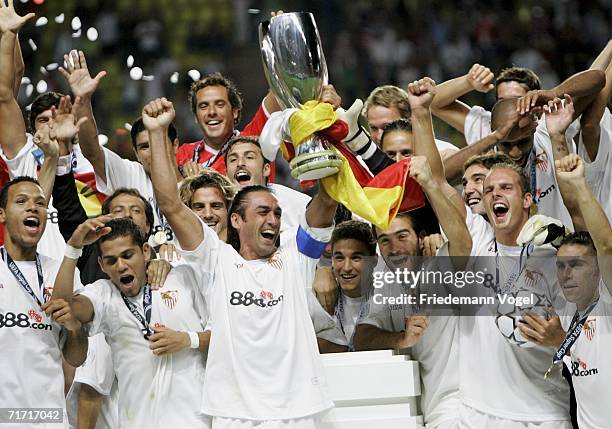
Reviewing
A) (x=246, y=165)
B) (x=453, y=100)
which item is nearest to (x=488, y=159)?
(x=453, y=100)

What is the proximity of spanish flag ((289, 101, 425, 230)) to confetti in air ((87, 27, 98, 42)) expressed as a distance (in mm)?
5616

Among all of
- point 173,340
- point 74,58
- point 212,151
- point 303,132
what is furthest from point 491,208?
point 74,58

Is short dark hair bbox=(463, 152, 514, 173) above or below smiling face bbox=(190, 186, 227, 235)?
above

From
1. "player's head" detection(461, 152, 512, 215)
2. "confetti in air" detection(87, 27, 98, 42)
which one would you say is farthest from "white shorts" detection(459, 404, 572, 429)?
"confetti in air" detection(87, 27, 98, 42)

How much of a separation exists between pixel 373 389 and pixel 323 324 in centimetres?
42

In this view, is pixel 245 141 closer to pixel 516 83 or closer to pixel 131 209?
pixel 131 209

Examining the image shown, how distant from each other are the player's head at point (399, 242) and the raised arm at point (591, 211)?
0.73m

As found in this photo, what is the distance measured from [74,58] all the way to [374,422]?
2.48 meters

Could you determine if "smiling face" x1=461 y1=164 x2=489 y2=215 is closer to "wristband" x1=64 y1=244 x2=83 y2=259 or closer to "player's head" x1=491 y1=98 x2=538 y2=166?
"player's head" x1=491 y1=98 x2=538 y2=166

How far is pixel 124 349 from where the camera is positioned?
5242mm

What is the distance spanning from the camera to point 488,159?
5.66 m

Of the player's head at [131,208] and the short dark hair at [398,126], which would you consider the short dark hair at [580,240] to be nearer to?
the short dark hair at [398,126]

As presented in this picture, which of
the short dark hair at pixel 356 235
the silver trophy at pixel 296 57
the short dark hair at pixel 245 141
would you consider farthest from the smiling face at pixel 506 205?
the short dark hair at pixel 245 141

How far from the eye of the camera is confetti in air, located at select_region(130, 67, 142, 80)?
376 inches
